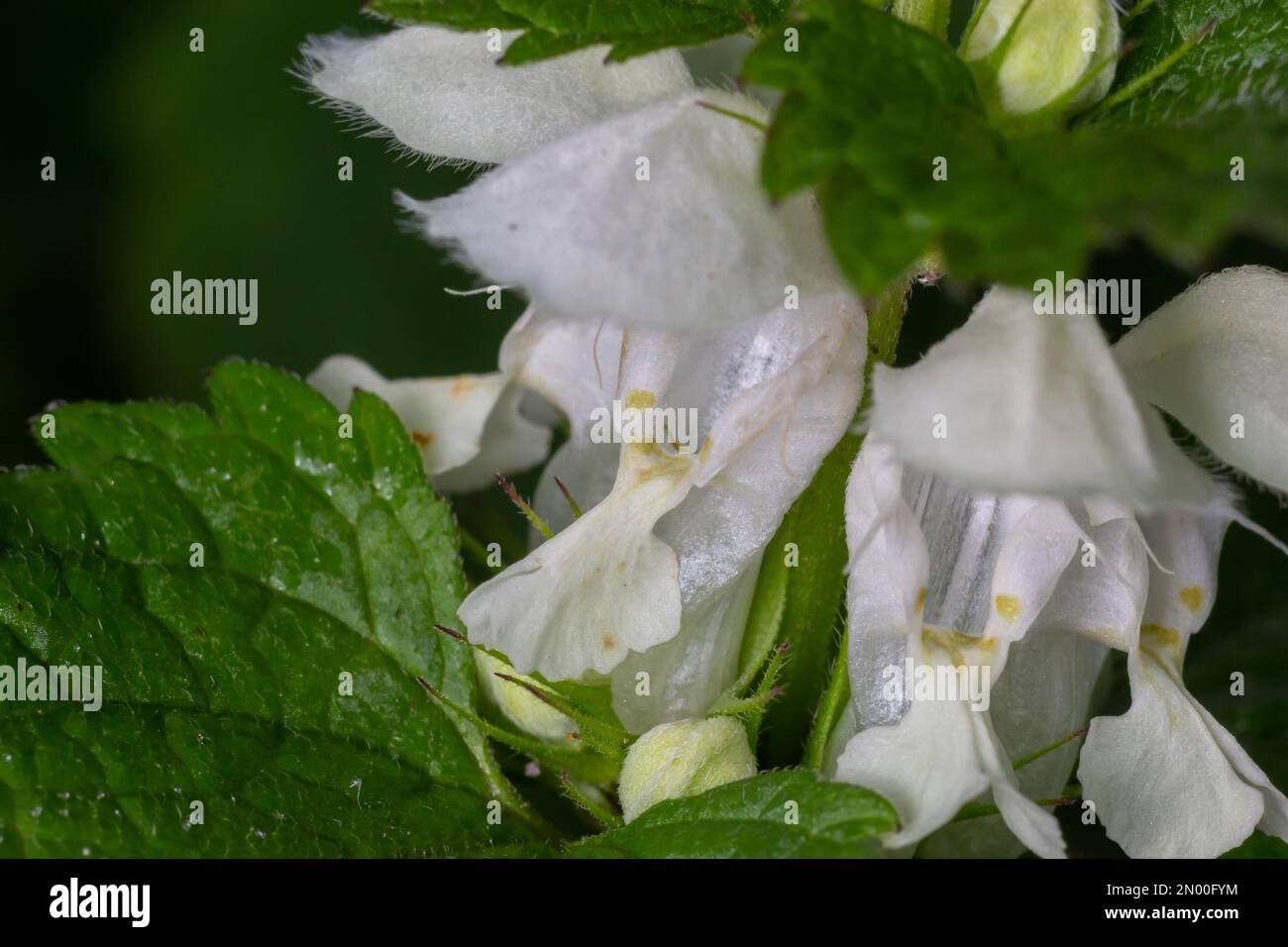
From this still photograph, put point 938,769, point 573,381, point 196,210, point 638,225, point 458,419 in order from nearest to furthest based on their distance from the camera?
point 638,225 → point 938,769 → point 573,381 → point 458,419 → point 196,210

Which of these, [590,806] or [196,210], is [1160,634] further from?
[196,210]

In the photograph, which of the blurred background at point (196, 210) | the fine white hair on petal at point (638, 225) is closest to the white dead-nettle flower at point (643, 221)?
the fine white hair on petal at point (638, 225)

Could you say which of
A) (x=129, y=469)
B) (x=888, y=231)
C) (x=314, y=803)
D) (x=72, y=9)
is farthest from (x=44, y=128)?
(x=888, y=231)
